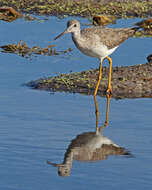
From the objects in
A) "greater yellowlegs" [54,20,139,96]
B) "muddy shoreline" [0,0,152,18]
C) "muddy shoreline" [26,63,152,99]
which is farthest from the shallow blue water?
"muddy shoreline" [0,0,152,18]

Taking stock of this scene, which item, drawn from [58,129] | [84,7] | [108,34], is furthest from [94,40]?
[84,7]

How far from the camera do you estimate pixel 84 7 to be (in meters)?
23.4

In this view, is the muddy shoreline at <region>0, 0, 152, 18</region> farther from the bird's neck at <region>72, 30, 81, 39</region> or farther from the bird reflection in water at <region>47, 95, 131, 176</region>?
the bird reflection in water at <region>47, 95, 131, 176</region>

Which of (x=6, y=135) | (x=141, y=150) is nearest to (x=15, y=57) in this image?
(x=6, y=135)

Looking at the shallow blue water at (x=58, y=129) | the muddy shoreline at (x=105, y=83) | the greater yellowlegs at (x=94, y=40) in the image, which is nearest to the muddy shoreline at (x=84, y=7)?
the shallow blue water at (x=58, y=129)

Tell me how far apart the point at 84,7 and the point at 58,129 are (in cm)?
1331

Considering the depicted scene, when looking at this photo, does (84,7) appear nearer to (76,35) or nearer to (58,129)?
(76,35)

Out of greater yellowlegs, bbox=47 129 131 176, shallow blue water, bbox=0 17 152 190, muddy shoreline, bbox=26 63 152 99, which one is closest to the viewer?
shallow blue water, bbox=0 17 152 190

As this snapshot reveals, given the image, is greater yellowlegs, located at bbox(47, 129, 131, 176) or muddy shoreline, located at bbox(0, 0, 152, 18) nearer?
greater yellowlegs, located at bbox(47, 129, 131, 176)

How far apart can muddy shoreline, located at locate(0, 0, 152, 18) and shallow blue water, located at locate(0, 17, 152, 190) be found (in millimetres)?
6171

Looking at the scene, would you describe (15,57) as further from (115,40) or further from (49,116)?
(49,116)

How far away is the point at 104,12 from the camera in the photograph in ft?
75.8

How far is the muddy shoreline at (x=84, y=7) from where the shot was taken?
22.8 metres

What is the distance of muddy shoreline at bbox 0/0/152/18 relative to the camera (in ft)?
74.8
